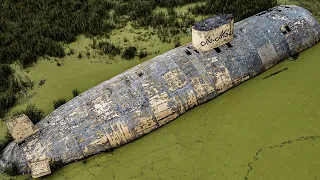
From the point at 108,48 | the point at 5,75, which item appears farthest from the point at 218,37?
the point at 5,75

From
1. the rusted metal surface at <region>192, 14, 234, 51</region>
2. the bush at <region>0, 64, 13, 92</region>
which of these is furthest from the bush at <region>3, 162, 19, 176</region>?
the rusted metal surface at <region>192, 14, 234, 51</region>

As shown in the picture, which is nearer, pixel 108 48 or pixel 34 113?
pixel 34 113

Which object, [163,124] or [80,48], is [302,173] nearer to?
[163,124]

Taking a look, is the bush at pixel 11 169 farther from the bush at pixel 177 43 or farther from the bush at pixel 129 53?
the bush at pixel 177 43

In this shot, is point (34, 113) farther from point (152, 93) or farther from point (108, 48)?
point (108, 48)

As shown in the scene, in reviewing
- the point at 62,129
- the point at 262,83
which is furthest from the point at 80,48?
the point at 262,83
